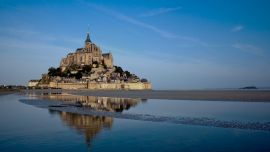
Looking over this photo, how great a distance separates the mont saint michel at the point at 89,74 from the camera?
16438cm

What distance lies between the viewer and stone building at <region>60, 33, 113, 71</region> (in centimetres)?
18238

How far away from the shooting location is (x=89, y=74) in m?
172

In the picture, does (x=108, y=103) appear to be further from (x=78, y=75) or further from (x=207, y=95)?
(x=78, y=75)

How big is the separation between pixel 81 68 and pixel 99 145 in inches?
6852

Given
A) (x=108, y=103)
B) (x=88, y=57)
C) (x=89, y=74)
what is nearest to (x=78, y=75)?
(x=89, y=74)

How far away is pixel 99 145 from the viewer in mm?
10430

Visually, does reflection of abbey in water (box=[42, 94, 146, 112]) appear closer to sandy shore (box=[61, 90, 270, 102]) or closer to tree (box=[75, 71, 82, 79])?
sandy shore (box=[61, 90, 270, 102])

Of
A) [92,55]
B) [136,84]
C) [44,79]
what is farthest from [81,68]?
[136,84]

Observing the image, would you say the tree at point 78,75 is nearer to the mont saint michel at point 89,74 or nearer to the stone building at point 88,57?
the mont saint michel at point 89,74

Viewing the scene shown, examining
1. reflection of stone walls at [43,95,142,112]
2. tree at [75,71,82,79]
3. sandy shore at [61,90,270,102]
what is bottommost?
reflection of stone walls at [43,95,142,112]

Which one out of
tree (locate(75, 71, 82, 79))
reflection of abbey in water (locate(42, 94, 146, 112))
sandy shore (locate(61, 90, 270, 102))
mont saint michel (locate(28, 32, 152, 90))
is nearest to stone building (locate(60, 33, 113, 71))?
mont saint michel (locate(28, 32, 152, 90))

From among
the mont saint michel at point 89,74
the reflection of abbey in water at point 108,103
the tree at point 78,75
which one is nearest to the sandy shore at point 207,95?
the reflection of abbey in water at point 108,103

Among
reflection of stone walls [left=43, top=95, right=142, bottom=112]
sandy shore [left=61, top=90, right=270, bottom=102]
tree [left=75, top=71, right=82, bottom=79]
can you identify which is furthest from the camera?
tree [left=75, top=71, right=82, bottom=79]

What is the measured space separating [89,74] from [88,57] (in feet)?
44.6
